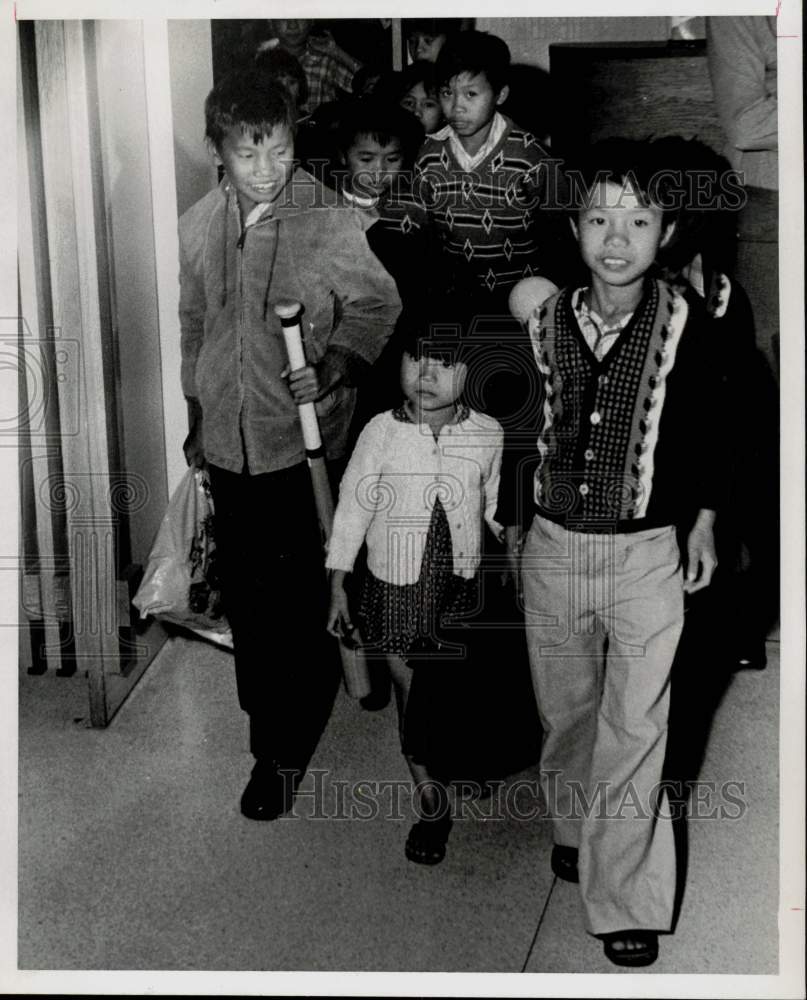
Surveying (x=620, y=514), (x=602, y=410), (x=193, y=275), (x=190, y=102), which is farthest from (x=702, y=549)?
(x=190, y=102)

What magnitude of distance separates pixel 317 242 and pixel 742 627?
2.72ft

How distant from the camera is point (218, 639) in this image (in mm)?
2080

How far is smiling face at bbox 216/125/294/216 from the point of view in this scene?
182 centimetres

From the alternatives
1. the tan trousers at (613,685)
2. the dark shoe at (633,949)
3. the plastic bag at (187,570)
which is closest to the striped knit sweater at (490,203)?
the tan trousers at (613,685)

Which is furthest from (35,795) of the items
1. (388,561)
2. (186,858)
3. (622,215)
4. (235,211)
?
(622,215)

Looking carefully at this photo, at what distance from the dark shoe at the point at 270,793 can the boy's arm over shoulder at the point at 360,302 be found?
0.57 meters

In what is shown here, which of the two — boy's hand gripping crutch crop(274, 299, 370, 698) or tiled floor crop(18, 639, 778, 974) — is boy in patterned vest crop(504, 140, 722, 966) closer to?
tiled floor crop(18, 639, 778, 974)

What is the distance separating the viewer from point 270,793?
1.94 m

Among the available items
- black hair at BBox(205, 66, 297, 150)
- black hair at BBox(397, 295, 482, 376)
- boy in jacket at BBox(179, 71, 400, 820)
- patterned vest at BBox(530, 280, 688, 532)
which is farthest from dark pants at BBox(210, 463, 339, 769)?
black hair at BBox(205, 66, 297, 150)

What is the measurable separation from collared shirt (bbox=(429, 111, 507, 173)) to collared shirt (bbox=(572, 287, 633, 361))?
23cm

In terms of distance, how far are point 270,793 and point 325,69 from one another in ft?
3.14

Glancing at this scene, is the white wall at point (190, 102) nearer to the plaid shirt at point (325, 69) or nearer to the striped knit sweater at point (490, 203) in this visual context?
the plaid shirt at point (325, 69)

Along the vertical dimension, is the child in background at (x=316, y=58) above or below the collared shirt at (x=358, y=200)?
above

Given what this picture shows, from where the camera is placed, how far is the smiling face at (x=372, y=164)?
6.03ft
